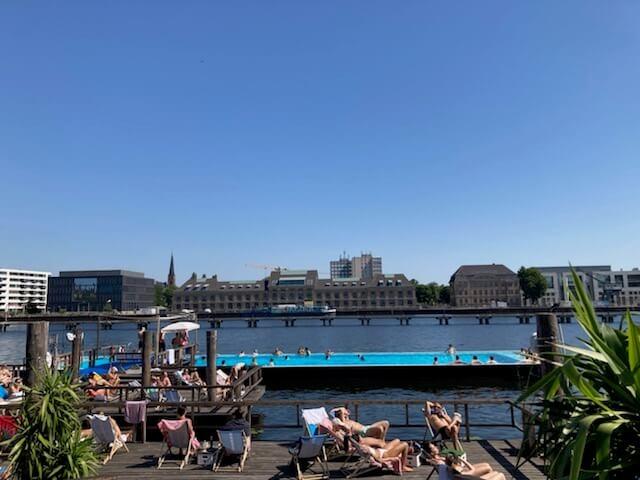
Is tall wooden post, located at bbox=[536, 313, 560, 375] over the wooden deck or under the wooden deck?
over

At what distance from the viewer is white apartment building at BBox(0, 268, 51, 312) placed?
176 m

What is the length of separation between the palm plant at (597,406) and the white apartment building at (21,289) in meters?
193

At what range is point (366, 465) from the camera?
9039 mm

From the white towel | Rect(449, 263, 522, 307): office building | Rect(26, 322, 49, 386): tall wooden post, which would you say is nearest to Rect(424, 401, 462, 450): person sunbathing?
Rect(26, 322, 49, 386): tall wooden post

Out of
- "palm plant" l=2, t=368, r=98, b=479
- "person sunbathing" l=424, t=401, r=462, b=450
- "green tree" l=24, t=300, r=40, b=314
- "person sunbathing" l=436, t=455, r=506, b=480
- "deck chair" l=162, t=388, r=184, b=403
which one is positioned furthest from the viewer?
"green tree" l=24, t=300, r=40, b=314

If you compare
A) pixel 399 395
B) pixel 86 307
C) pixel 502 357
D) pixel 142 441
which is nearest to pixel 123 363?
pixel 399 395

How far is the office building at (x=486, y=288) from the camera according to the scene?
167 meters

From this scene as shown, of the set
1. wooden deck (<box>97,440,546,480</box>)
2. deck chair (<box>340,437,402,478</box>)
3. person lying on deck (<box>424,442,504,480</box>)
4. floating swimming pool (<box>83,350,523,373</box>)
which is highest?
person lying on deck (<box>424,442,504,480</box>)

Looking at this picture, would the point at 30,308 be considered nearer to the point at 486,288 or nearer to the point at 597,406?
the point at 486,288

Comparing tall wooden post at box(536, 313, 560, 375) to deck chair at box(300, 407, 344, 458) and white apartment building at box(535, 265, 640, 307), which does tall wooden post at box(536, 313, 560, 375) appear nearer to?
deck chair at box(300, 407, 344, 458)

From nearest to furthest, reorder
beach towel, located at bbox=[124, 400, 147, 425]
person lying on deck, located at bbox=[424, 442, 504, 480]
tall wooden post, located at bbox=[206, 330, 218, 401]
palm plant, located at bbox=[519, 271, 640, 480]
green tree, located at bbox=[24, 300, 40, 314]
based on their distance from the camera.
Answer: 1. palm plant, located at bbox=[519, 271, 640, 480]
2. person lying on deck, located at bbox=[424, 442, 504, 480]
3. beach towel, located at bbox=[124, 400, 147, 425]
4. tall wooden post, located at bbox=[206, 330, 218, 401]
5. green tree, located at bbox=[24, 300, 40, 314]

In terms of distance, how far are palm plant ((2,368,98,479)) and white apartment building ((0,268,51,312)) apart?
186518 mm

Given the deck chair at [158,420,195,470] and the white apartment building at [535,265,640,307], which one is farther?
the white apartment building at [535,265,640,307]

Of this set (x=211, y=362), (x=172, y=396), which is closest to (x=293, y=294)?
(x=211, y=362)
